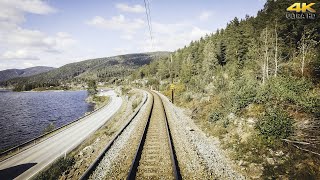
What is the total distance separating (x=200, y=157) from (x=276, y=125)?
162 inches

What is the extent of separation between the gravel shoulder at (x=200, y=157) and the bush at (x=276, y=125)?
2489 mm

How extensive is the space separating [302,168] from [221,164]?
3313mm

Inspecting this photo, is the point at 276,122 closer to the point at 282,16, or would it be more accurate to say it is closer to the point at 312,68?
the point at 312,68

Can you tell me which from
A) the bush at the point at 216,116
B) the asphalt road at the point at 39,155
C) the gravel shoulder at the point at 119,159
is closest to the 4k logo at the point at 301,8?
the bush at the point at 216,116

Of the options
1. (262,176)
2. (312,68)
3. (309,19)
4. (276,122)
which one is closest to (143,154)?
(262,176)

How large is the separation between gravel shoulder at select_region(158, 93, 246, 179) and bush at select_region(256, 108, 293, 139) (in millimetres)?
2489

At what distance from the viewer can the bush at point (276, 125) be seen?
11133 mm

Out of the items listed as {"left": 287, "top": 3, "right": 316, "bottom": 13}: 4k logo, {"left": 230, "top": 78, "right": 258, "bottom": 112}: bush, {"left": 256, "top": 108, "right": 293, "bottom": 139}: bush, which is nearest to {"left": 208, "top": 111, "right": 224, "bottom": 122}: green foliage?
{"left": 230, "top": 78, "right": 258, "bottom": 112}: bush

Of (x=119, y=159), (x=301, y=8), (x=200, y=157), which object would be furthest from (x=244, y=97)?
(x=301, y=8)

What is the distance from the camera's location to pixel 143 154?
11992 mm

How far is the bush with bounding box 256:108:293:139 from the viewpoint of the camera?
36.5 ft

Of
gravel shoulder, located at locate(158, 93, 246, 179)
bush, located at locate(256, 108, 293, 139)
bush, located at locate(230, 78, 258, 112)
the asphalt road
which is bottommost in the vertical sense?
the asphalt road

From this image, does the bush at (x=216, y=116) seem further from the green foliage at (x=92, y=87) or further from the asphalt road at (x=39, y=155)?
the green foliage at (x=92, y=87)

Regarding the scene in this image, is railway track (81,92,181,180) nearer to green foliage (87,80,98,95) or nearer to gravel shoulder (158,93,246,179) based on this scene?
gravel shoulder (158,93,246,179)
